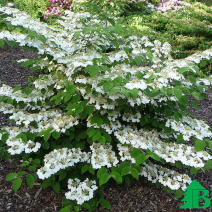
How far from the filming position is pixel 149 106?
8.68 ft

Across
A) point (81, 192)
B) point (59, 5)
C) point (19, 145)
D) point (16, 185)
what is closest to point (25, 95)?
point (19, 145)

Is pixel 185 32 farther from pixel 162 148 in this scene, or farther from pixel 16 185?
pixel 16 185

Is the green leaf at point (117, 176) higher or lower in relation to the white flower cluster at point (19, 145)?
higher

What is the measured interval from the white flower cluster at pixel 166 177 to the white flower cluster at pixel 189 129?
1.19 ft

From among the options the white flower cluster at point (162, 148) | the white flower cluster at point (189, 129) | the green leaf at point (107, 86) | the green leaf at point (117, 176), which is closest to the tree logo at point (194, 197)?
the white flower cluster at point (162, 148)

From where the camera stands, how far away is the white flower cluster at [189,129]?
2529 mm

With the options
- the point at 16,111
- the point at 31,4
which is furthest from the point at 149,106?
the point at 31,4

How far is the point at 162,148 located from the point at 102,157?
1.63 feet

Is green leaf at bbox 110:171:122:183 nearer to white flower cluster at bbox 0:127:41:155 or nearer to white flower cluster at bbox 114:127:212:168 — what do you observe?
white flower cluster at bbox 114:127:212:168

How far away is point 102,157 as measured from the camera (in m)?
2.38

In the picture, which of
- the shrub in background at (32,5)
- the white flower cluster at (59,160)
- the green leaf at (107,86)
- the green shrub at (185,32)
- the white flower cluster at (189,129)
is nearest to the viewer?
the green leaf at (107,86)

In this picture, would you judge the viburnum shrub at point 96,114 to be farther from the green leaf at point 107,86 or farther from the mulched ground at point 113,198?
the mulched ground at point 113,198

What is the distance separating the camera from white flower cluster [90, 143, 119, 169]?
2.31 meters

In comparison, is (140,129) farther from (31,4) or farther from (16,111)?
(31,4)
